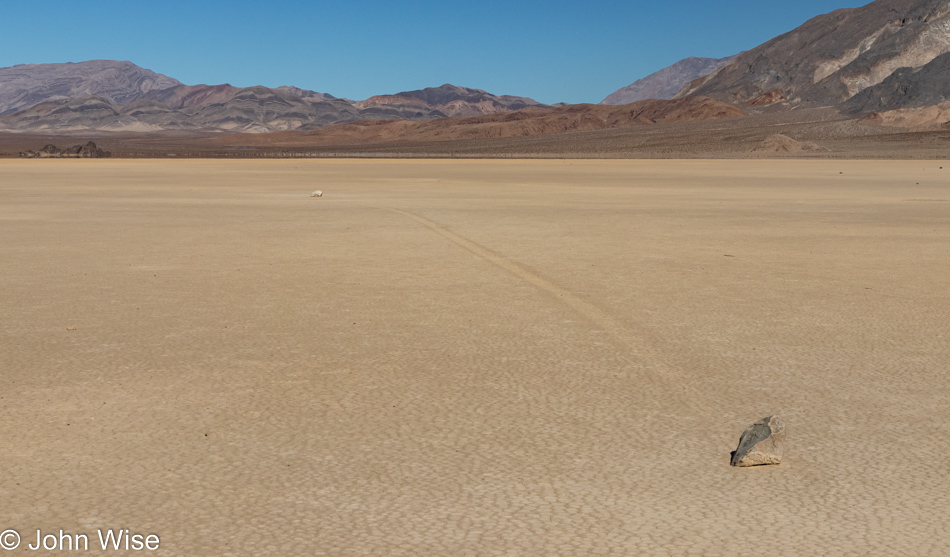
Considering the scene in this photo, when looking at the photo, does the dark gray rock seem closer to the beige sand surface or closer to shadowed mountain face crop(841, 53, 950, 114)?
the beige sand surface

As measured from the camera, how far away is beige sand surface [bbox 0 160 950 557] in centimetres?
→ 350

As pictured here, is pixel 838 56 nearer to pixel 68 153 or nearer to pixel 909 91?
pixel 909 91

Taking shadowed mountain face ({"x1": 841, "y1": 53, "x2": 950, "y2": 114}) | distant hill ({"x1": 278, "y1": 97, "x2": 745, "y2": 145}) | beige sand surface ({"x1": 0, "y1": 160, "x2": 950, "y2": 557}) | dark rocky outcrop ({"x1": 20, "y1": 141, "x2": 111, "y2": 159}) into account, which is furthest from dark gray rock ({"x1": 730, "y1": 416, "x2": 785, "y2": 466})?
distant hill ({"x1": 278, "y1": 97, "x2": 745, "y2": 145})

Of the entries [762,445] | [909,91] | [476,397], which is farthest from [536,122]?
[762,445]

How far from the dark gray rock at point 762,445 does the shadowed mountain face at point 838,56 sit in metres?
105

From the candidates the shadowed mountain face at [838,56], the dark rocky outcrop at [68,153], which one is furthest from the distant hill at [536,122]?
the dark rocky outcrop at [68,153]

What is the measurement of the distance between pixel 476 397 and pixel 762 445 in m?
1.61

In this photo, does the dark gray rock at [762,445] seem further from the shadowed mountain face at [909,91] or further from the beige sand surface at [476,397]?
the shadowed mountain face at [909,91]

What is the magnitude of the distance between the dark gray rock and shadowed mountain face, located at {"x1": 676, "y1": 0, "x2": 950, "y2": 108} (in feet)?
345

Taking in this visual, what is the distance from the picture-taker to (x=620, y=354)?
6109 mm

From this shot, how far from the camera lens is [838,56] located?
134 metres

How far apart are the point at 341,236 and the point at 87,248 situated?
3.21 meters

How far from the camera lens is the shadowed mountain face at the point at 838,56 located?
4707 inches

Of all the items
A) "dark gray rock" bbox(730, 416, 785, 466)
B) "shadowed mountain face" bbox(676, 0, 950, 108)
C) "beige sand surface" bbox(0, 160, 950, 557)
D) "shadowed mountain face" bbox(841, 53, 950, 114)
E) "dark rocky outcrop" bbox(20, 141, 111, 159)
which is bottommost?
"dark rocky outcrop" bbox(20, 141, 111, 159)
